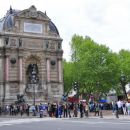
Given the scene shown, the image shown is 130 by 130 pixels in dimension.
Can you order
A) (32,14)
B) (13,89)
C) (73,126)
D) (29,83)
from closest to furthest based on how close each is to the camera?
(73,126) < (13,89) < (29,83) < (32,14)

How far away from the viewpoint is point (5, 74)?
65.0 metres

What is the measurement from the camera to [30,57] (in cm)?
6812

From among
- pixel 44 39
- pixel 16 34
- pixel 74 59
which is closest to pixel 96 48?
pixel 74 59

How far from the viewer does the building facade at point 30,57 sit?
6531cm

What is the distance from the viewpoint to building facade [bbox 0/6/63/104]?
65.3 m

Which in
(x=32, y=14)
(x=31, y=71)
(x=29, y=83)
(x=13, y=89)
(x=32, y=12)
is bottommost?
(x=13, y=89)

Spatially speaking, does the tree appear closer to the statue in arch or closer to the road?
the statue in arch

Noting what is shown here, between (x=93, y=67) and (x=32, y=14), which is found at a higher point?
(x=32, y=14)

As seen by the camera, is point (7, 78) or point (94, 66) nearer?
point (7, 78)

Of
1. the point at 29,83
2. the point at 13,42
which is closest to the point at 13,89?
the point at 29,83

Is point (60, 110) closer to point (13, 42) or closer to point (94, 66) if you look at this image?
point (13, 42)

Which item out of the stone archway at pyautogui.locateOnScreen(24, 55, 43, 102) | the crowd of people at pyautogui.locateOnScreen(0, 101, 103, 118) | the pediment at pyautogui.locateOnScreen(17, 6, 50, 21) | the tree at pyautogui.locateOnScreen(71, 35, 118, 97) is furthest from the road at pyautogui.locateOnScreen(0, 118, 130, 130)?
the tree at pyautogui.locateOnScreen(71, 35, 118, 97)

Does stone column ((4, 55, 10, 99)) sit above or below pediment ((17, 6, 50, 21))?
below

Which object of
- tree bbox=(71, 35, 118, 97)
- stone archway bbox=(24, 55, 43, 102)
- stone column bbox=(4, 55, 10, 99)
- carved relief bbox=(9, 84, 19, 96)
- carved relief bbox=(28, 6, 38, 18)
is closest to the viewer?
stone column bbox=(4, 55, 10, 99)
